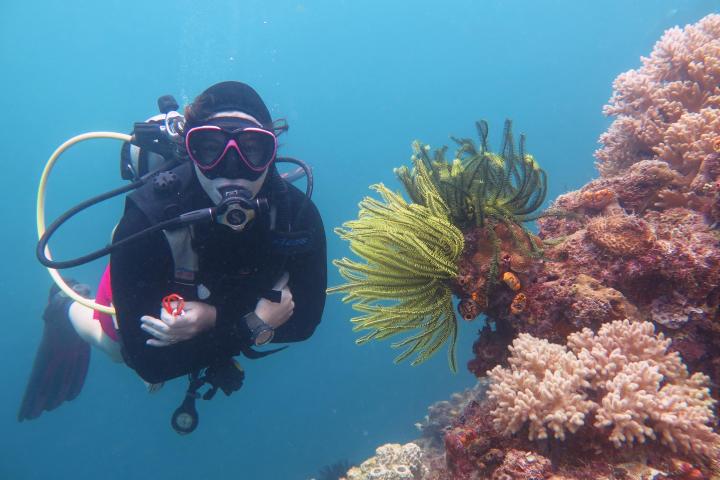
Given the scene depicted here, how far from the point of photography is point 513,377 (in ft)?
7.34

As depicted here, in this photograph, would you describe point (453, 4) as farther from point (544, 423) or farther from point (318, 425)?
point (544, 423)

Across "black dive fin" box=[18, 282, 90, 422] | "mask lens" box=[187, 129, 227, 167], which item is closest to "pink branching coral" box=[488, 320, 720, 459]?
"mask lens" box=[187, 129, 227, 167]

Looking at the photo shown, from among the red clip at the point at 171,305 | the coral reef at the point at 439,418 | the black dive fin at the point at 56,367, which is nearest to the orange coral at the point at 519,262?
the red clip at the point at 171,305

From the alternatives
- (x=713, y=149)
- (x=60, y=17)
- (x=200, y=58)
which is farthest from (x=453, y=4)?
(x=713, y=149)

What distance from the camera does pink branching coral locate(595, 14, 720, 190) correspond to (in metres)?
3.90

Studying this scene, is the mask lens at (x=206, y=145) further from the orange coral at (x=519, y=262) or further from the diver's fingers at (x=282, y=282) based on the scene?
the orange coral at (x=519, y=262)

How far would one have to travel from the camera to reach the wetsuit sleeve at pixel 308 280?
4090 mm

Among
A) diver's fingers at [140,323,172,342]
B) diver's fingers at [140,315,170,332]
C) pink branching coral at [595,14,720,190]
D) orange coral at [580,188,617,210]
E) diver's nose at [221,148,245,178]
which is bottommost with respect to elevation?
diver's fingers at [140,323,172,342]

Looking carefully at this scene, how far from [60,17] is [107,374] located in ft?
205

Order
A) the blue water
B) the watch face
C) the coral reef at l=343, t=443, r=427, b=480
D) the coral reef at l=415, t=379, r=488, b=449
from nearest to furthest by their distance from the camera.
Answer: the watch face, the coral reef at l=343, t=443, r=427, b=480, the coral reef at l=415, t=379, r=488, b=449, the blue water

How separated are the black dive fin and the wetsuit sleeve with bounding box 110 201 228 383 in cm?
656

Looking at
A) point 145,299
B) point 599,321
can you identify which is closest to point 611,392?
point 599,321

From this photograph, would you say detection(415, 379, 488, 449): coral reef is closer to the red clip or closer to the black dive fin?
the red clip

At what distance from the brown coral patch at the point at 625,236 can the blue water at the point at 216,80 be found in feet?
150
